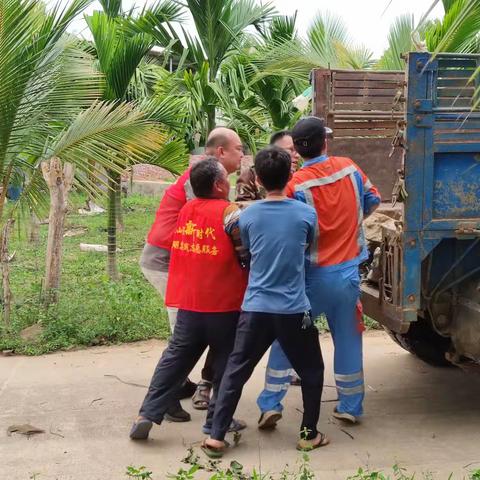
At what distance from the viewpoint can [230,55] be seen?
388 inches

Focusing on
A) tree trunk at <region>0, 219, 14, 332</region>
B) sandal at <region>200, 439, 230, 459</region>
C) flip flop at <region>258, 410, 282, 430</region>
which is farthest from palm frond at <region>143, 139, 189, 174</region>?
sandal at <region>200, 439, 230, 459</region>

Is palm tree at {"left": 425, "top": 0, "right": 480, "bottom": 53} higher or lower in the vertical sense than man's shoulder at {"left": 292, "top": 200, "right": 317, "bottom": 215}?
higher

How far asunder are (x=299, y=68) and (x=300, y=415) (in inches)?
214

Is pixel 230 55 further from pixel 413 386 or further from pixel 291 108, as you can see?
pixel 413 386

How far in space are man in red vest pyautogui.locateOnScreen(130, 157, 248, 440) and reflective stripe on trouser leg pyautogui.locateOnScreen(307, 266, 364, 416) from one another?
428 mm

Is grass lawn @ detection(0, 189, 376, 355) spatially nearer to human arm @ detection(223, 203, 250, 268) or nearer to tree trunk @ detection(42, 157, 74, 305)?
tree trunk @ detection(42, 157, 74, 305)

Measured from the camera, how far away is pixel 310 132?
4.24 meters

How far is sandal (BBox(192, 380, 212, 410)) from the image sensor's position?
187 inches

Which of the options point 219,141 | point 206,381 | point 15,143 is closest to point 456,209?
point 219,141

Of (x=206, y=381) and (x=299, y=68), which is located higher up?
(x=299, y=68)

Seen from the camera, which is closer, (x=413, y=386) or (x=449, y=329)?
(x=449, y=329)

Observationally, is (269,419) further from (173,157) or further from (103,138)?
(173,157)

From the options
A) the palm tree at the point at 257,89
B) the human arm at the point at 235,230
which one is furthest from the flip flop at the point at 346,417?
the palm tree at the point at 257,89

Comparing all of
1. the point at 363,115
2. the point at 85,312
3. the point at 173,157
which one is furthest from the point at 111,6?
the point at 363,115
